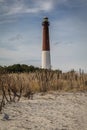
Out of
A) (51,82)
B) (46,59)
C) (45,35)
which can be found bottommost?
(51,82)

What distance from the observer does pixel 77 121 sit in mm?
9641

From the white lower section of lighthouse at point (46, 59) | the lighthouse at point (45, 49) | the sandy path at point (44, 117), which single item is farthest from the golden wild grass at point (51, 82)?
the white lower section of lighthouse at point (46, 59)

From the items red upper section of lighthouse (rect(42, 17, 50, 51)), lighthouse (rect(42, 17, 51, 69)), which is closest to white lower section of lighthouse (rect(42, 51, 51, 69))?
lighthouse (rect(42, 17, 51, 69))

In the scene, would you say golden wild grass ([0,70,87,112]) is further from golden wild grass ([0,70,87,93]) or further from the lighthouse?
the lighthouse

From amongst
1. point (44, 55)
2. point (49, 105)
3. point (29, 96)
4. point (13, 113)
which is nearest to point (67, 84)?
point (29, 96)

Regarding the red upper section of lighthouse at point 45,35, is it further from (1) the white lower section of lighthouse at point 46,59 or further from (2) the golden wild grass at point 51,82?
→ (2) the golden wild grass at point 51,82

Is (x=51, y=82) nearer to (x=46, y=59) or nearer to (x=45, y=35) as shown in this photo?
(x=46, y=59)

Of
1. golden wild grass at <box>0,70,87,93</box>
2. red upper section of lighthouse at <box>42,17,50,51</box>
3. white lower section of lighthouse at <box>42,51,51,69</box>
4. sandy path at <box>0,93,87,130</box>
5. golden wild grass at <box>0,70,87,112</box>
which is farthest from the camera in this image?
red upper section of lighthouse at <box>42,17,50,51</box>

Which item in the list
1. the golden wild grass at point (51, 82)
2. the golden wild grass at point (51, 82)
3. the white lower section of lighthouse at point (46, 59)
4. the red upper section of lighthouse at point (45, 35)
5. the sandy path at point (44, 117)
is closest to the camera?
the sandy path at point (44, 117)

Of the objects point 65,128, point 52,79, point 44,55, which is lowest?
point 65,128

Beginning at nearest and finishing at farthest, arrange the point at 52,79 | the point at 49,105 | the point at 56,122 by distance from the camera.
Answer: the point at 56,122, the point at 49,105, the point at 52,79

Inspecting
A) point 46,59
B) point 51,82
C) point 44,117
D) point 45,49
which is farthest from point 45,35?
point 44,117

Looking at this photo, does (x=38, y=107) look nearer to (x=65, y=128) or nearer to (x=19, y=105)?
(x=19, y=105)

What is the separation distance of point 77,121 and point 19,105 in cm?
Answer: 275
